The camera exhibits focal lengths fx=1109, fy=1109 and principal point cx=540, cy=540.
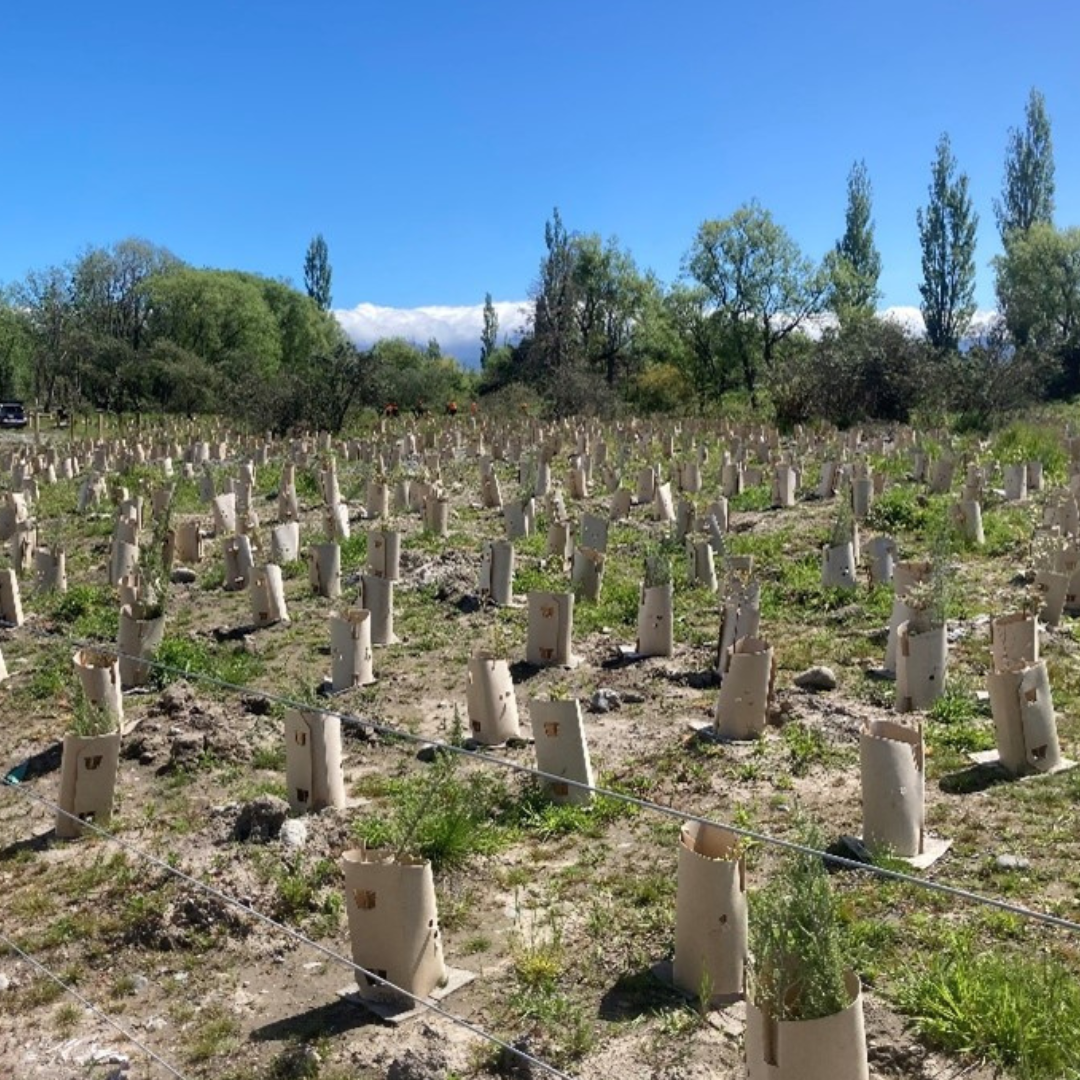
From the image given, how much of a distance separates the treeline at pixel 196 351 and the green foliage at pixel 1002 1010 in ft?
67.6

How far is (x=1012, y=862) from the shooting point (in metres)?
3.82

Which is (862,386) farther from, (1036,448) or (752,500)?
(752,500)

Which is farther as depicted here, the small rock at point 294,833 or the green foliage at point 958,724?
the green foliage at point 958,724

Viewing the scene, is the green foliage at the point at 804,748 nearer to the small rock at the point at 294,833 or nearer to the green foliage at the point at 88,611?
the small rock at the point at 294,833

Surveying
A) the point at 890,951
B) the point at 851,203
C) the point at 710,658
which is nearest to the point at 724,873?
the point at 890,951

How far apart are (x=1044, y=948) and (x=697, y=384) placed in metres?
40.4

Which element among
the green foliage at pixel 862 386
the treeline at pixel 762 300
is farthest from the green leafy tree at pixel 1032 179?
the green foliage at pixel 862 386

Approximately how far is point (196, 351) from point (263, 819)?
48407mm

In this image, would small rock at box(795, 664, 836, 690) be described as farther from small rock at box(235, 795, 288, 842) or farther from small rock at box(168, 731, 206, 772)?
small rock at box(168, 731, 206, 772)

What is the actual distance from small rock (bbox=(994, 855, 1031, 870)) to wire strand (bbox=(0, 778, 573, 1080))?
5.92 feet

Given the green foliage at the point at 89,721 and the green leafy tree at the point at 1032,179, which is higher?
the green leafy tree at the point at 1032,179

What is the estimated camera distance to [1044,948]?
10.7 ft

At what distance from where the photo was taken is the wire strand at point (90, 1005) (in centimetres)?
304

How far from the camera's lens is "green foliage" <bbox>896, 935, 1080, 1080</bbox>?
2.73 m
